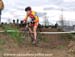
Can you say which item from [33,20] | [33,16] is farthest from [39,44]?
[33,16]

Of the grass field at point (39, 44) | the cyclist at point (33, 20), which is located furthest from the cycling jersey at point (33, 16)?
the grass field at point (39, 44)

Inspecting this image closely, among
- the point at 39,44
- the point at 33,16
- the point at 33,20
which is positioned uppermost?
the point at 33,16

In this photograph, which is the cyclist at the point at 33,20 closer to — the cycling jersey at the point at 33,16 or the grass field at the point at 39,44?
the cycling jersey at the point at 33,16

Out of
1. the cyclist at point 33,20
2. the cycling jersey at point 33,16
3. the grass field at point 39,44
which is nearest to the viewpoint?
the grass field at point 39,44

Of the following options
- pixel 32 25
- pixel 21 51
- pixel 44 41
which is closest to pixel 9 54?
pixel 21 51

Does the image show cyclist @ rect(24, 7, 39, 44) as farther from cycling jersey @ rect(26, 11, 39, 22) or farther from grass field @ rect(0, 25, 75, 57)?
grass field @ rect(0, 25, 75, 57)

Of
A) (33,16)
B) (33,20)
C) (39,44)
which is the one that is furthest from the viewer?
(39,44)

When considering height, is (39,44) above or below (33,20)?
below

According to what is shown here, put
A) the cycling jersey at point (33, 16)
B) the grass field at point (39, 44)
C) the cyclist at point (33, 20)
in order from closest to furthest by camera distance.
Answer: the grass field at point (39, 44)
the cyclist at point (33, 20)
the cycling jersey at point (33, 16)

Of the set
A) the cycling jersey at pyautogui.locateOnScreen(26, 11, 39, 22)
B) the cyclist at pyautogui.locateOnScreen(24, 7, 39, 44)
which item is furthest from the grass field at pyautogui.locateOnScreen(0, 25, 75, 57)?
the cycling jersey at pyautogui.locateOnScreen(26, 11, 39, 22)

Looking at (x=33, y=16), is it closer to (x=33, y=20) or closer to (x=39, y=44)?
(x=33, y=20)

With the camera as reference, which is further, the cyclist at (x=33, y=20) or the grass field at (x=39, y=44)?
the cyclist at (x=33, y=20)

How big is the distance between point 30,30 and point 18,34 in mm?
1800

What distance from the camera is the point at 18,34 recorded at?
1872 centimetres
